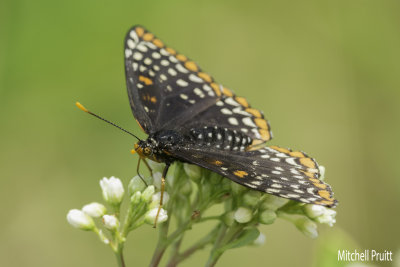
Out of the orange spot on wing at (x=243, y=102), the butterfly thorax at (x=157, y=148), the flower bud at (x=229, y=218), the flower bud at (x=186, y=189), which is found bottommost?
the flower bud at (x=229, y=218)

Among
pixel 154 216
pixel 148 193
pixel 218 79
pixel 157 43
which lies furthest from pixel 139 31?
pixel 218 79

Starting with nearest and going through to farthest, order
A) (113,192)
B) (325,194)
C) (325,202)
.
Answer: (325,202) → (325,194) → (113,192)

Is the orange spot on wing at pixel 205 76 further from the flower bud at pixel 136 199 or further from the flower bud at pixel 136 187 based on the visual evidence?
the flower bud at pixel 136 199

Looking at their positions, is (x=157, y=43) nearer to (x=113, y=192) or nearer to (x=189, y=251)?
(x=113, y=192)

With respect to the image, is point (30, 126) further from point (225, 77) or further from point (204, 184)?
point (204, 184)

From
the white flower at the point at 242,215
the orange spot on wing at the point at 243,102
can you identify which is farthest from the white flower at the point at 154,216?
the orange spot on wing at the point at 243,102

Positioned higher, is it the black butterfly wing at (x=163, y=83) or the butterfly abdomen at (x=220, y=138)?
the black butterfly wing at (x=163, y=83)
